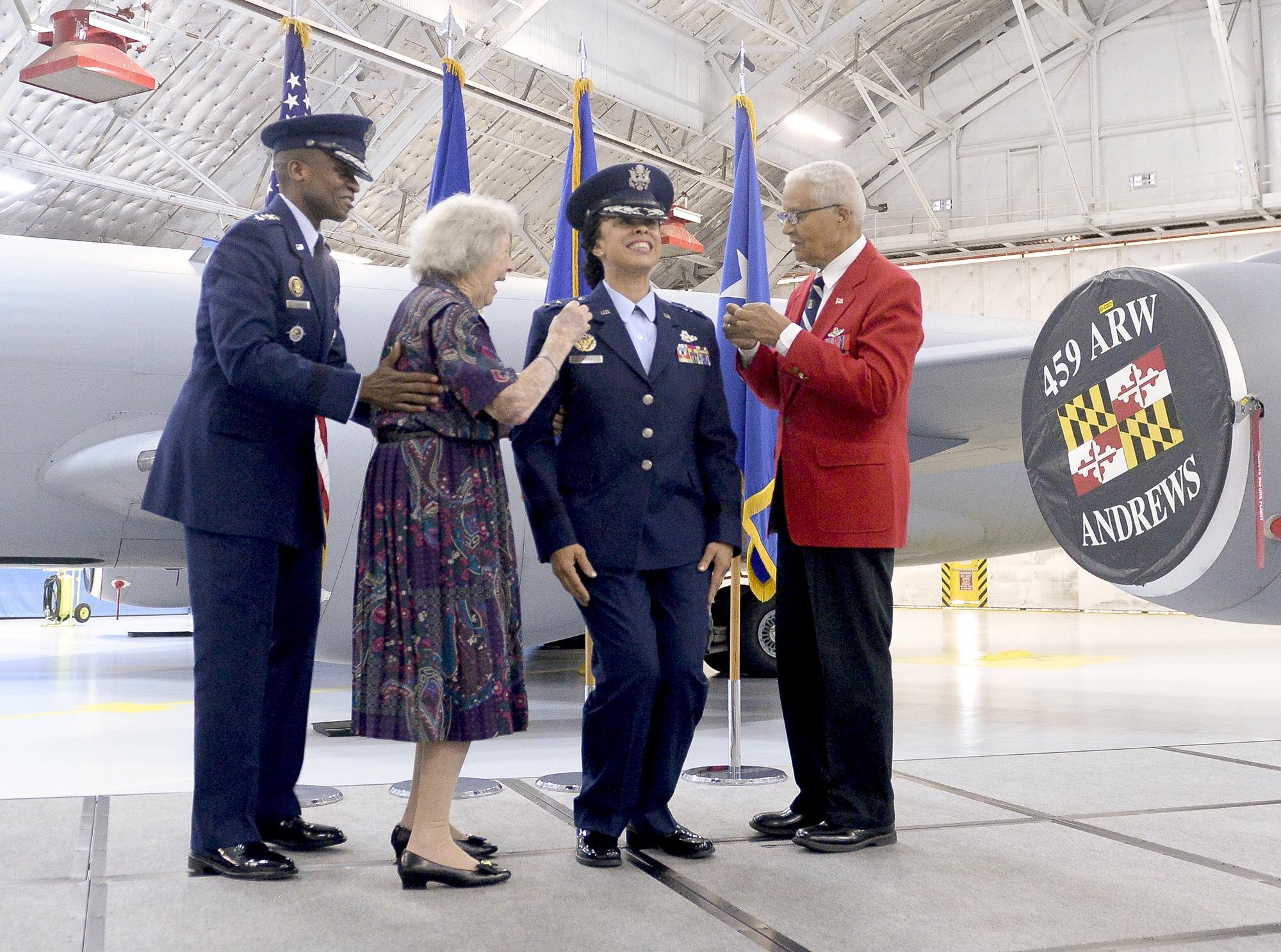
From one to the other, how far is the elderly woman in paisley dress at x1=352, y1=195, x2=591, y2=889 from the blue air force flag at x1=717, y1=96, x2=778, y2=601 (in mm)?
1543

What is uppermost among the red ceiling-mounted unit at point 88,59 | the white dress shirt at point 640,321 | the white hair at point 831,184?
the red ceiling-mounted unit at point 88,59

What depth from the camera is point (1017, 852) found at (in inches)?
101

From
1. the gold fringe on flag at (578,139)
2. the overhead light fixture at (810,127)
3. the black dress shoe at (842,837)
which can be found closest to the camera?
the black dress shoe at (842,837)

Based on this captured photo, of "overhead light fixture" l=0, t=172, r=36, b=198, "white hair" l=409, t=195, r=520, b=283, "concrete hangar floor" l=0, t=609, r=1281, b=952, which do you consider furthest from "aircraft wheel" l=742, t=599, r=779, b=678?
"overhead light fixture" l=0, t=172, r=36, b=198

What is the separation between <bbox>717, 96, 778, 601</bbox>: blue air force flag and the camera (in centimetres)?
383

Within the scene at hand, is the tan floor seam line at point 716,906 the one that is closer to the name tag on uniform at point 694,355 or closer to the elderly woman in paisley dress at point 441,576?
the elderly woman in paisley dress at point 441,576

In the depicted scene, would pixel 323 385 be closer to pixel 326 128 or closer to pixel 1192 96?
pixel 326 128

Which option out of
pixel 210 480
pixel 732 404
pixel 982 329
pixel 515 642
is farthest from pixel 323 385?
pixel 982 329

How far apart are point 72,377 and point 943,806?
3871 millimetres

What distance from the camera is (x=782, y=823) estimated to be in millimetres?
2783

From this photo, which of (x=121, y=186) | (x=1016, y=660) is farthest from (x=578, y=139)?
(x=121, y=186)

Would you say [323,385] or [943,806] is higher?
[323,385]

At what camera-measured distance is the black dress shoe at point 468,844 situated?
2.42 meters

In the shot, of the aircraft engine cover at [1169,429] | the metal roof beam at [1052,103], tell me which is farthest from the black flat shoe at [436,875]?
the metal roof beam at [1052,103]
